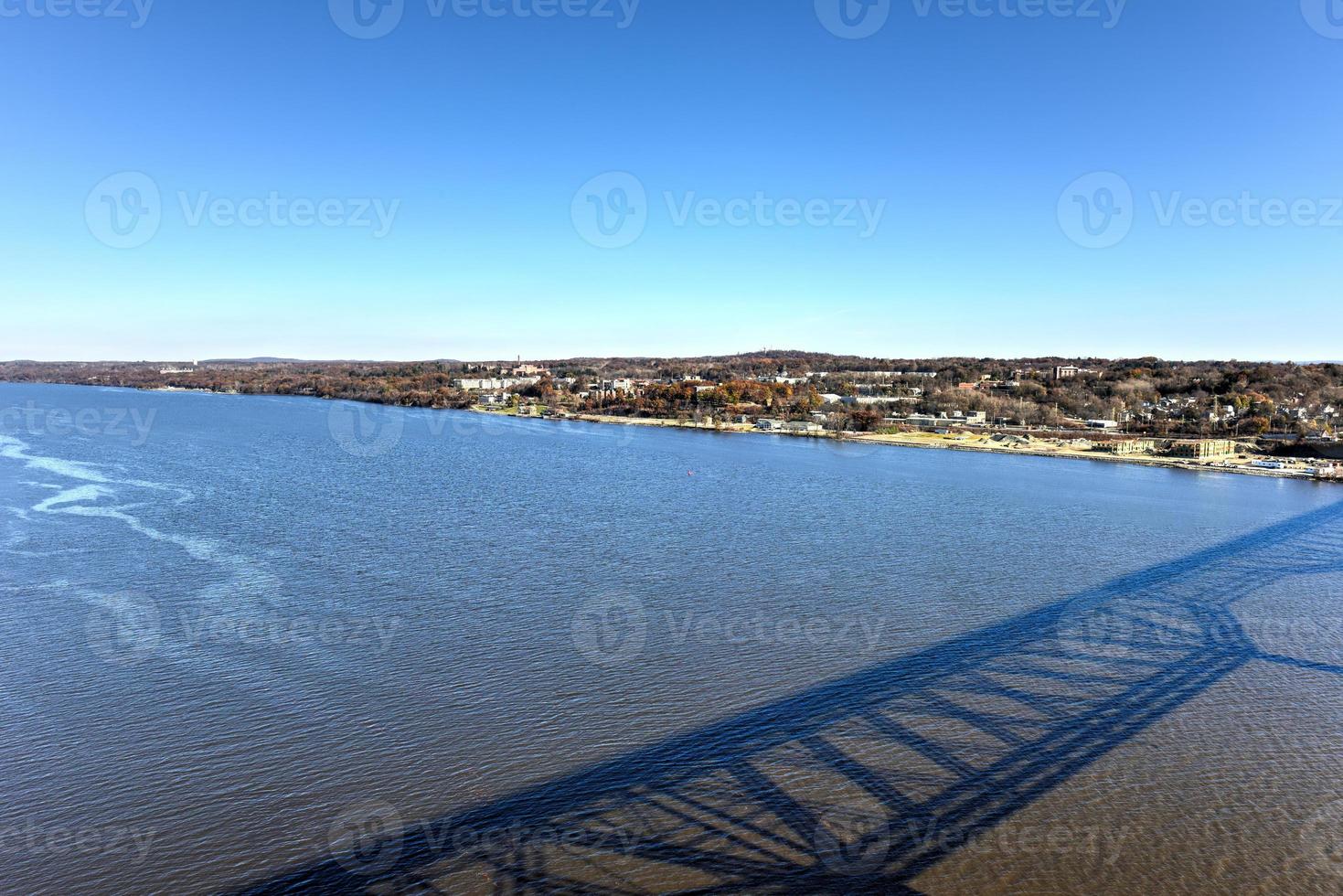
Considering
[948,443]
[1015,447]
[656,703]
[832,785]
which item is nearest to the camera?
[832,785]

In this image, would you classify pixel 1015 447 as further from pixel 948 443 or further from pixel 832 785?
pixel 832 785

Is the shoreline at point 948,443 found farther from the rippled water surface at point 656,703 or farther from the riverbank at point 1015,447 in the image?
the rippled water surface at point 656,703

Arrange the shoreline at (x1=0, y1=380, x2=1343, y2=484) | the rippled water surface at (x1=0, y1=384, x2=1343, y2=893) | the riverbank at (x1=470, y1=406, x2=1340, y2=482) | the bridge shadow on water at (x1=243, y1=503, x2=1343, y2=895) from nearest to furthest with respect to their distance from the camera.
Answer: the bridge shadow on water at (x1=243, y1=503, x2=1343, y2=895) → the rippled water surface at (x1=0, y1=384, x2=1343, y2=893) → the riverbank at (x1=470, y1=406, x2=1340, y2=482) → the shoreline at (x1=0, y1=380, x2=1343, y2=484)

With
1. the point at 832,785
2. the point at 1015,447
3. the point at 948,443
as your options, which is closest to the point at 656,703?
the point at 832,785

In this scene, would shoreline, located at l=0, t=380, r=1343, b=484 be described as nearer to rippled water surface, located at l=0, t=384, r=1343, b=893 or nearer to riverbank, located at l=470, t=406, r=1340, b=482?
riverbank, located at l=470, t=406, r=1340, b=482

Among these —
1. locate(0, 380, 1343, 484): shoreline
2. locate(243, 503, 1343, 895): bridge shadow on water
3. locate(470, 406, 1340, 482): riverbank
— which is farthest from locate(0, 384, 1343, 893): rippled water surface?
locate(470, 406, 1340, 482): riverbank

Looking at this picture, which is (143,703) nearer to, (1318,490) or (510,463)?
(510,463)
